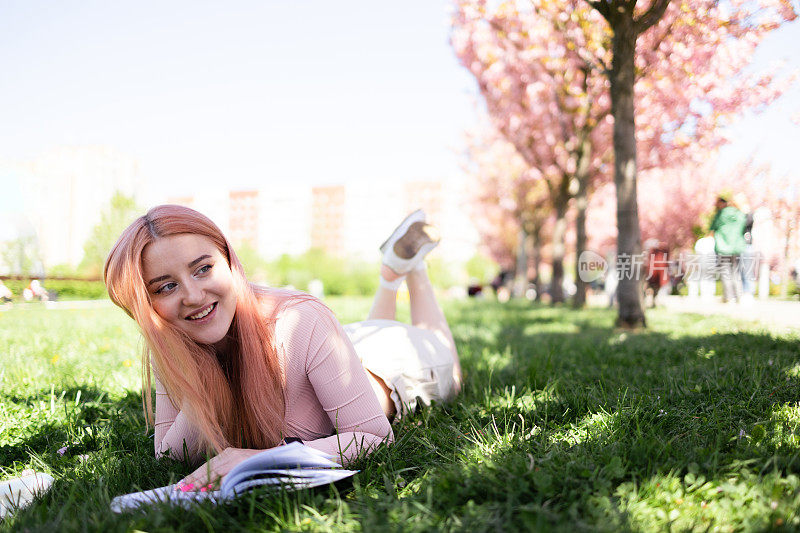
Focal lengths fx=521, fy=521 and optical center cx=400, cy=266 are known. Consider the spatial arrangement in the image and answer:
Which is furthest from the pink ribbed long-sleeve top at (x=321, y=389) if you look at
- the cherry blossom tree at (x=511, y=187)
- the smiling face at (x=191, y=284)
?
the cherry blossom tree at (x=511, y=187)

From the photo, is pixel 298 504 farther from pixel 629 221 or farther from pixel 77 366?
pixel 629 221

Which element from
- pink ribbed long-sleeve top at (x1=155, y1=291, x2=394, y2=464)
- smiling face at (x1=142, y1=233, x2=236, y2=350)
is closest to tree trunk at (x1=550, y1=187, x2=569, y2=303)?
pink ribbed long-sleeve top at (x1=155, y1=291, x2=394, y2=464)

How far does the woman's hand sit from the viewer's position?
5.15 ft

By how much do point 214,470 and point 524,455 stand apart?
0.97 m

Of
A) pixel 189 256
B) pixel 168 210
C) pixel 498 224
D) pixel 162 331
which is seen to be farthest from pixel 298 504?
pixel 498 224

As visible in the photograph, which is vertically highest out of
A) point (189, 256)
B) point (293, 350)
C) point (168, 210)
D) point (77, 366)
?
point (168, 210)

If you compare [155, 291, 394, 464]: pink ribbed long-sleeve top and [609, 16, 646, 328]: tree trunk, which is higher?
[609, 16, 646, 328]: tree trunk

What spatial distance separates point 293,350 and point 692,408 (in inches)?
62.1

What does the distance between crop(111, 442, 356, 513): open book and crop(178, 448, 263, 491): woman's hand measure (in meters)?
0.03

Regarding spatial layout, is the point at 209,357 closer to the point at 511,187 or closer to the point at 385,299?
the point at 385,299

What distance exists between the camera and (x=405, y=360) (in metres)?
2.40

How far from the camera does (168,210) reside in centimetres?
166

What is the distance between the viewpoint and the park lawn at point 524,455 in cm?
134

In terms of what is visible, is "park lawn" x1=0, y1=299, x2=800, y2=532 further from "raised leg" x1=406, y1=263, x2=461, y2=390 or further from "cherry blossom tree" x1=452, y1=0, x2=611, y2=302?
"cherry blossom tree" x1=452, y1=0, x2=611, y2=302
